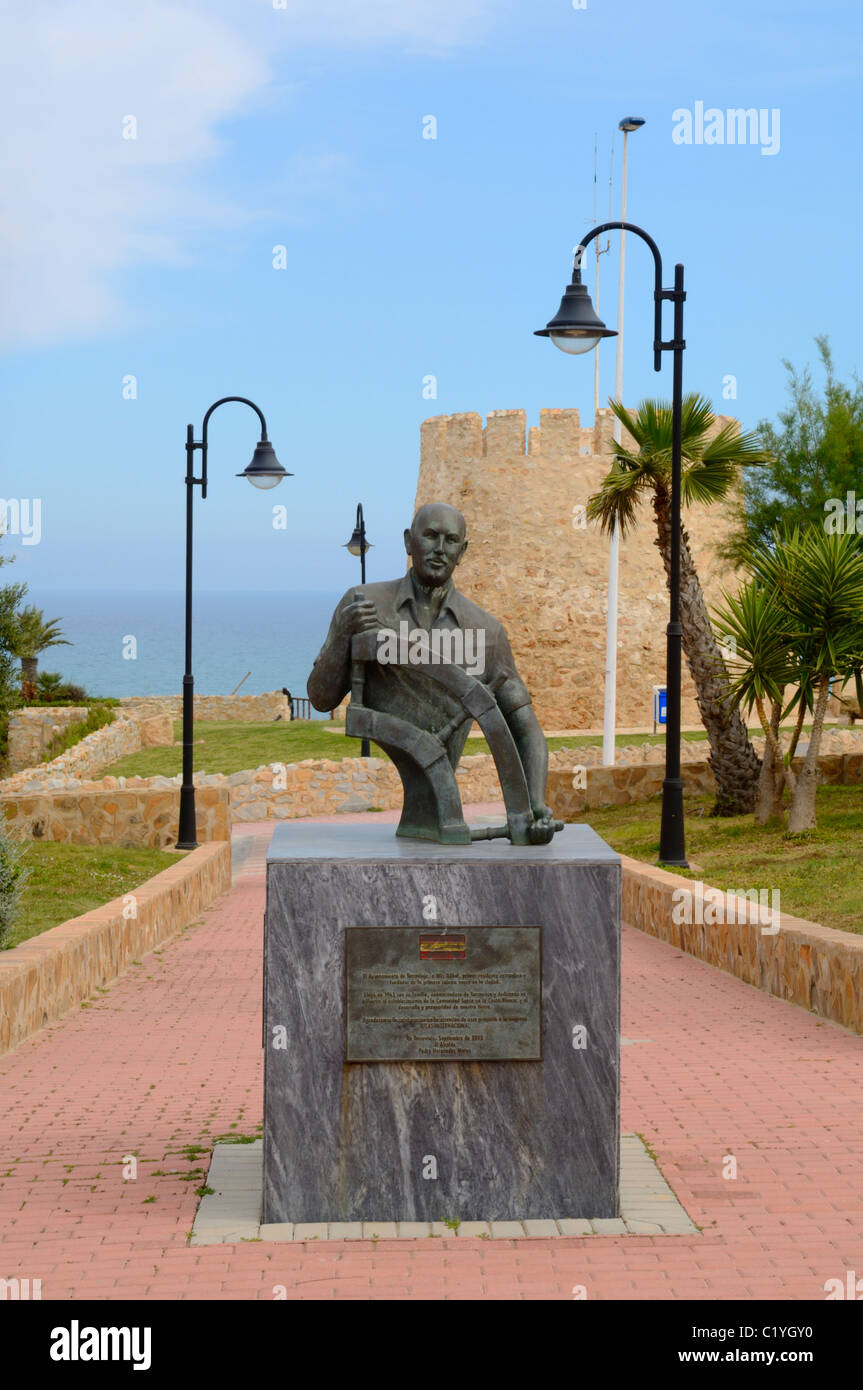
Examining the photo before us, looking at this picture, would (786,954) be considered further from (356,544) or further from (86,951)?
(356,544)

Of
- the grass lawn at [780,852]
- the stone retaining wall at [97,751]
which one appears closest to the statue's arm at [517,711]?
the grass lawn at [780,852]

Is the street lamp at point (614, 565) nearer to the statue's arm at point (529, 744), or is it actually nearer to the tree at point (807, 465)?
the tree at point (807, 465)

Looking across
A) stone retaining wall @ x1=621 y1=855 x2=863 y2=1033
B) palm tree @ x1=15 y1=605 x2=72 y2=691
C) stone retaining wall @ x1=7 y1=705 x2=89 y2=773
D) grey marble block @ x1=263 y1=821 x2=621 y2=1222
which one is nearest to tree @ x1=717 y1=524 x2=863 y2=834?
stone retaining wall @ x1=621 y1=855 x2=863 y2=1033

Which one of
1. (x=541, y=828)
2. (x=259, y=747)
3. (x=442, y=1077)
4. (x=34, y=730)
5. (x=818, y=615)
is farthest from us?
(x=34, y=730)

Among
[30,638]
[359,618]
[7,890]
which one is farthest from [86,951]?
[30,638]

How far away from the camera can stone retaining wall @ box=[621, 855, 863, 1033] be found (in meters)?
8.86

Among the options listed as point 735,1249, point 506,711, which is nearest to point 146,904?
point 506,711

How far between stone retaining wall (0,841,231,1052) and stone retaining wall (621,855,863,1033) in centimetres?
424

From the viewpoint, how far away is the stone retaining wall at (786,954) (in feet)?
29.1

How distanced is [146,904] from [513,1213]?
7221 mm

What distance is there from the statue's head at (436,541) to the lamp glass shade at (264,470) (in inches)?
540

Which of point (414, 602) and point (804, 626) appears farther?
point (804, 626)

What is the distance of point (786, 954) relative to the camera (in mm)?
9844

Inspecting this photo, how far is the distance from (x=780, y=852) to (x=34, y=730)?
26.9m
